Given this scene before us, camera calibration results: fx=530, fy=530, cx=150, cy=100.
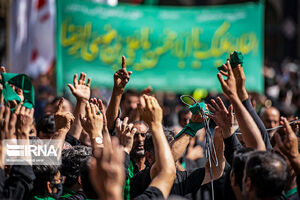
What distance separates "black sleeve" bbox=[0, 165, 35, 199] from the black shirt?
2.35 ft

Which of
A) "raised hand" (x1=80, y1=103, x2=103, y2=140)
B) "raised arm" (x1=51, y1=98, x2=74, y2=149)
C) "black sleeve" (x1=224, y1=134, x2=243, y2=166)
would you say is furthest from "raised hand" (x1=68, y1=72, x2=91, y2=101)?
"black sleeve" (x1=224, y1=134, x2=243, y2=166)

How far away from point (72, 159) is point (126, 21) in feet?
15.7

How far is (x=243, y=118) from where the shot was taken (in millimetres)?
2992

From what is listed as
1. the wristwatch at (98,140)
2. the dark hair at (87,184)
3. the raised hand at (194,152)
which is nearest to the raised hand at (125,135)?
the wristwatch at (98,140)

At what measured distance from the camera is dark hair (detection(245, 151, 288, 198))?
8.40ft

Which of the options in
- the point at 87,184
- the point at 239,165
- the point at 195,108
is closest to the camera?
the point at 87,184

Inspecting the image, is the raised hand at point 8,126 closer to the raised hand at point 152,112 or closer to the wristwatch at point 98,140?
the wristwatch at point 98,140

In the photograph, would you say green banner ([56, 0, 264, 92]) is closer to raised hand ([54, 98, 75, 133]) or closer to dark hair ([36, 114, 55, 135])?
dark hair ([36, 114, 55, 135])

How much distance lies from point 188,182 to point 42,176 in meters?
0.93

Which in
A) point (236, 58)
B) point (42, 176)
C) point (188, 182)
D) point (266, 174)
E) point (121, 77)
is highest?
point (236, 58)

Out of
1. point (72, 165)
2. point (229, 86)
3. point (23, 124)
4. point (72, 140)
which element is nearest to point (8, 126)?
point (23, 124)

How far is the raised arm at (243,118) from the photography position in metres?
2.99

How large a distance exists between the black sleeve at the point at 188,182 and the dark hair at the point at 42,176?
2.56ft

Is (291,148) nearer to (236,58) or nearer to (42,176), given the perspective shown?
(236,58)
